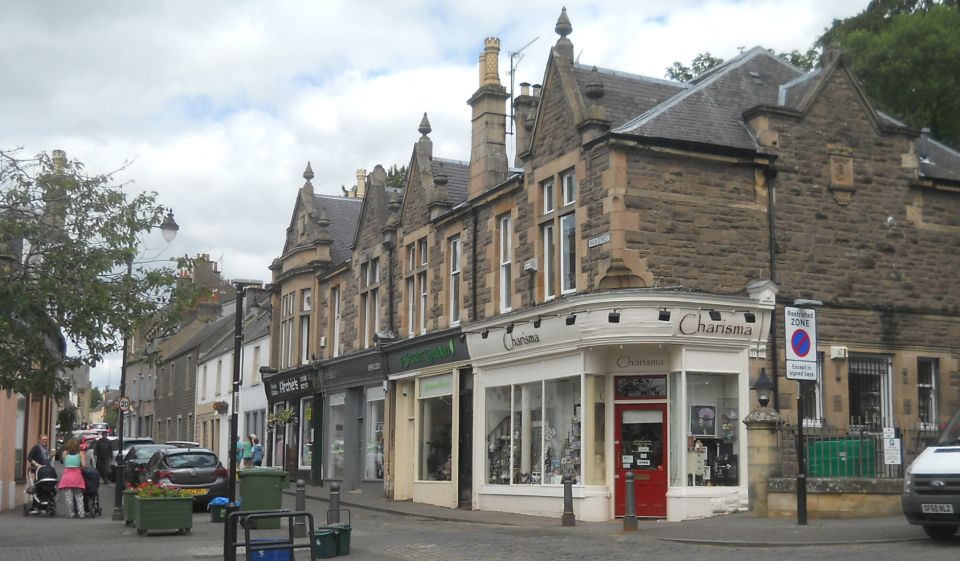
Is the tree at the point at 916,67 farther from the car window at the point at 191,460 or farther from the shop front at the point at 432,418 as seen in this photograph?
the car window at the point at 191,460

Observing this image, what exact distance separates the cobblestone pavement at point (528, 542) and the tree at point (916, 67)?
17092 millimetres

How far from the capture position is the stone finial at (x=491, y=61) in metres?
28.2

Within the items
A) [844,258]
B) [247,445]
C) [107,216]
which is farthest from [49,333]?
[247,445]

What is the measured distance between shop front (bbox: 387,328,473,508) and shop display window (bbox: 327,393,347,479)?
445 centimetres

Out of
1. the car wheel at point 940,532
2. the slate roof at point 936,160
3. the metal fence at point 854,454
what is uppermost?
the slate roof at point 936,160

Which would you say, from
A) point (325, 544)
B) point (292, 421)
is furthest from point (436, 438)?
point (325, 544)

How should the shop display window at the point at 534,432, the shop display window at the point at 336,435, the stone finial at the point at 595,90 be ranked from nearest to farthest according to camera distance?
the stone finial at the point at 595,90 < the shop display window at the point at 534,432 < the shop display window at the point at 336,435

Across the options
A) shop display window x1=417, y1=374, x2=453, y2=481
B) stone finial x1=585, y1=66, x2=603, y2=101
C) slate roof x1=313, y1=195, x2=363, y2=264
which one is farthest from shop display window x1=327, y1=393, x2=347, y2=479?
stone finial x1=585, y1=66, x2=603, y2=101

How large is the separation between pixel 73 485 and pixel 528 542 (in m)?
11.3

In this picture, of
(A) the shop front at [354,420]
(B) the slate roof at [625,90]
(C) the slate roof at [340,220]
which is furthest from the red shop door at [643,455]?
(C) the slate roof at [340,220]

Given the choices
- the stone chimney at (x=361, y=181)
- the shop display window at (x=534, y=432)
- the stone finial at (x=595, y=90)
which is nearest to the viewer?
the stone finial at (x=595, y=90)

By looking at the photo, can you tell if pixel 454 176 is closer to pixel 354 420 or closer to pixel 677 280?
pixel 354 420

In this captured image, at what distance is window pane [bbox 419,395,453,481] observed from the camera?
27656mm

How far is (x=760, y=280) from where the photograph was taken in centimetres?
2175
